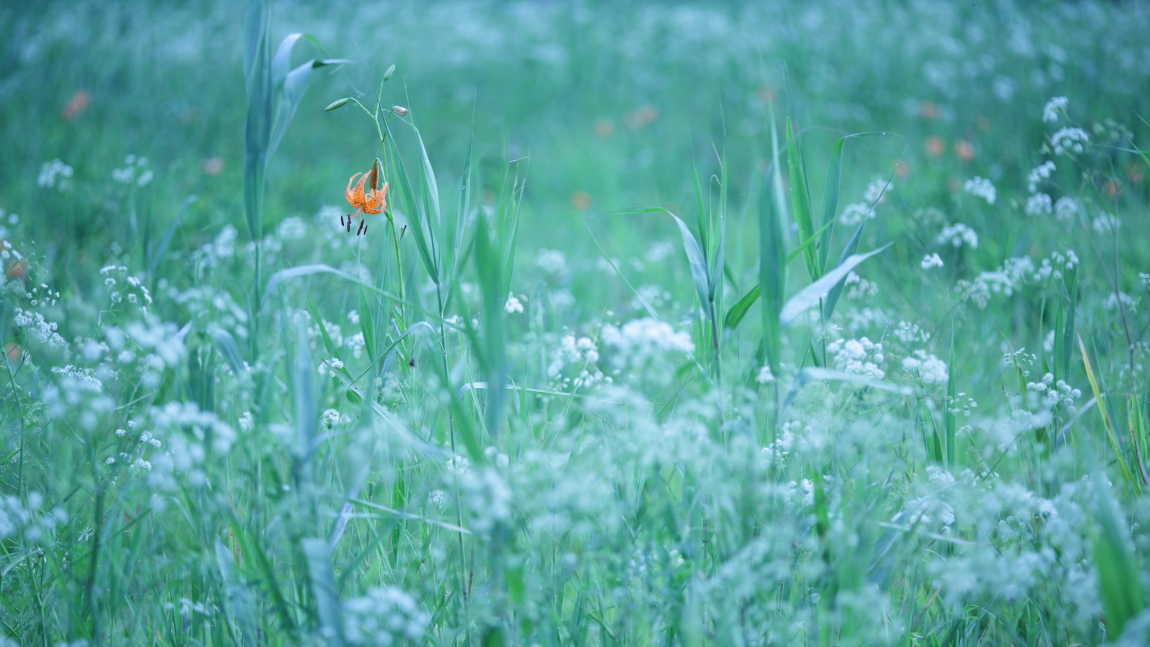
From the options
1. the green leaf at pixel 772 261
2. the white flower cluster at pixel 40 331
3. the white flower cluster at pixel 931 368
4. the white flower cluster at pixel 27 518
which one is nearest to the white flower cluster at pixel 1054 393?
the white flower cluster at pixel 931 368

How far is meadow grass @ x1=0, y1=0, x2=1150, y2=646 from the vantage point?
4.06 ft

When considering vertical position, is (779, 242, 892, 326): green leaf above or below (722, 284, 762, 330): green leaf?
above

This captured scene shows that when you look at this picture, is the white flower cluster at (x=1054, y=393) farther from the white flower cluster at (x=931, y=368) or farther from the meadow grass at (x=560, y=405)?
the white flower cluster at (x=931, y=368)

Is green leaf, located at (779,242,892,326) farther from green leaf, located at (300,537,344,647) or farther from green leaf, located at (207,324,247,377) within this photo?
green leaf, located at (207,324,247,377)

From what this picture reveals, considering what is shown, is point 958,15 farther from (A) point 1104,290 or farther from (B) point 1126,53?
(A) point 1104,290

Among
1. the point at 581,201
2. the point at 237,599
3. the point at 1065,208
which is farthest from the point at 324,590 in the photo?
the point at 581,201

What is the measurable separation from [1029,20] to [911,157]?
2.84 metres

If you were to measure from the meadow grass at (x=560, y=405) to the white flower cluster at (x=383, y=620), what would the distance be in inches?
0.6

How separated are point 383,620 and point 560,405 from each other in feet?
3.16

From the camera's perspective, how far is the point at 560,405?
2.24 metres

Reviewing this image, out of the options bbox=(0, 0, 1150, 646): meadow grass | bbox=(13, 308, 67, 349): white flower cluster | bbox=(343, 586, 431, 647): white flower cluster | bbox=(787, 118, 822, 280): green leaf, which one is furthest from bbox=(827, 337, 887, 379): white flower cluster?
bbox=(13, 308, 67, 349): white flower cluster

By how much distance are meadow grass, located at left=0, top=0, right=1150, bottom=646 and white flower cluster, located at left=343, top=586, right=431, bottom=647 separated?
0.05 ft

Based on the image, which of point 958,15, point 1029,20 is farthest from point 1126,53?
point 958,15

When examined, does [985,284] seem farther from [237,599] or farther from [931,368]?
[237,599]
